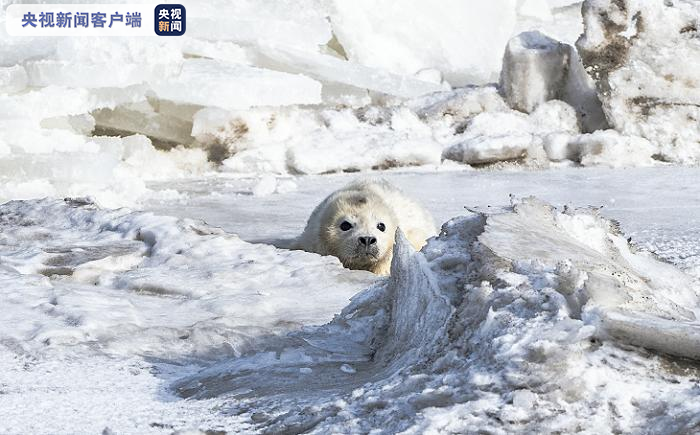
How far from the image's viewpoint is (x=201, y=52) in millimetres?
8617

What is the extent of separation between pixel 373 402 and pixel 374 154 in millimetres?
6494

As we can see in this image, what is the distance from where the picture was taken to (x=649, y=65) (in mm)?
8359

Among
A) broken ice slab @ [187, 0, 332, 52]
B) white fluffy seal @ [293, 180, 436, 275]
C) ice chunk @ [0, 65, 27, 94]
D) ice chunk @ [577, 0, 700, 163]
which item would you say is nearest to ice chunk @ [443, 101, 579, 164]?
ice chunk @ [577, 0, 700, 163]

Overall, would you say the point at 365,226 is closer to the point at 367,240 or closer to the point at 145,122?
the point at 367,240

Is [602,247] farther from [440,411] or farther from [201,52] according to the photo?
[201,52]

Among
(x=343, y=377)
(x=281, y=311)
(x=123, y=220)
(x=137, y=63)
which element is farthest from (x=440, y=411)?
(x=137, y=63)

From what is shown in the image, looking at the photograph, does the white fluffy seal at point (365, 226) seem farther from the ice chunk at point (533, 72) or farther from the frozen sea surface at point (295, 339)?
the ice chunk at point (533, 72)

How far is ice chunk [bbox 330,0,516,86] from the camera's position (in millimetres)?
10750

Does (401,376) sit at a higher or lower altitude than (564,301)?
lower

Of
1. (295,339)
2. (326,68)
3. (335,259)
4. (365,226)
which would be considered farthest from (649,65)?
(295,339)

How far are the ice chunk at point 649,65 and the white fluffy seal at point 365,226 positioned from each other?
12.5 feet

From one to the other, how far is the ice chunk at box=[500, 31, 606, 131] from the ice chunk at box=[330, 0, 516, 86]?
201 cm

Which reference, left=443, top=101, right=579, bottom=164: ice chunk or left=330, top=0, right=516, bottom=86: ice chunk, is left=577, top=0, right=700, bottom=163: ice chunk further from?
left=330, top=0, right=516, bottom=86: ice chunk

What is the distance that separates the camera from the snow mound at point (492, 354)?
58.9 inches
